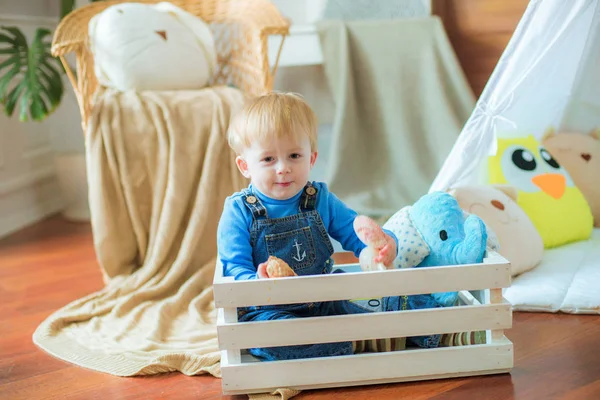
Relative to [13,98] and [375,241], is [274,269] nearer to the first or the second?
[375,241]

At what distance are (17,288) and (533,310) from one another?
1361mm

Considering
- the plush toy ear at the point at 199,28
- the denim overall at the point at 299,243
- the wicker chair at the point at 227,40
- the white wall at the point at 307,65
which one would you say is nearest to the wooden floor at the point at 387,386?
the denim overall at the point at 299,243

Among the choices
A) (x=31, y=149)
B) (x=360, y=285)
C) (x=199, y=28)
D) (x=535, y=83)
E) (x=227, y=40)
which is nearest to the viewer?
(x=360, y=285)

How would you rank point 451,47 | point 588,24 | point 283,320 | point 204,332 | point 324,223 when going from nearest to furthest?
1. point 283,320
2. point 324,223
3. point 204,332
4. point 588,24
5. point 451,47

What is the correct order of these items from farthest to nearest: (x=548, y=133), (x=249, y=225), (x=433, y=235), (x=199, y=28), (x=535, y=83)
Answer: (x=199, y=28) < (x=548, y=133) < (x=535, y=83) < (x=433, y=235) < (x=249, y=225)

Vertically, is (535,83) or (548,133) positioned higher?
(535,83)

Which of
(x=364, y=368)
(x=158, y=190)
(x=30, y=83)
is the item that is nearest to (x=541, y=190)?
(x=364, y=368)

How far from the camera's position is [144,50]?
2148 mm

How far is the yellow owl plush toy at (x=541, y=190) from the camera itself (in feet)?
6.25

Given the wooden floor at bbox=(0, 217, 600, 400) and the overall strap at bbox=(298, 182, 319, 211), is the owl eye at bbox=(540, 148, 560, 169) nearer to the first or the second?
the wooden floor at bbox=(0, 217, 600, 400)

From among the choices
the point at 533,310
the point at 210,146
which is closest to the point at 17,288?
the point at 210,146

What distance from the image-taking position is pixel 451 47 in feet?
8.51

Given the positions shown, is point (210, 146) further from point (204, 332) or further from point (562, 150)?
point (562, 150)

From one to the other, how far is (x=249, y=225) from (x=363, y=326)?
0.93ft
